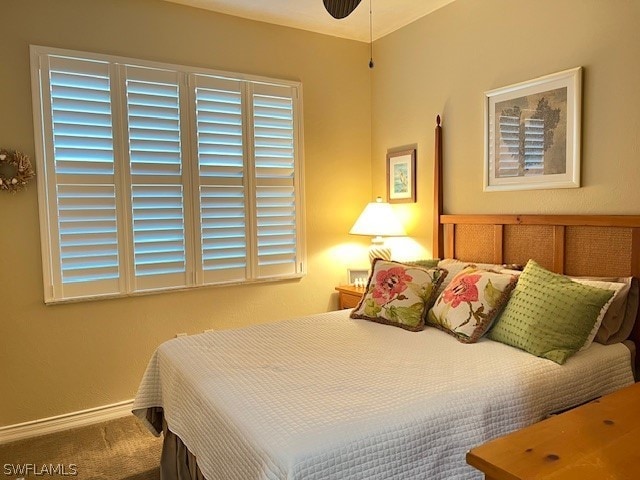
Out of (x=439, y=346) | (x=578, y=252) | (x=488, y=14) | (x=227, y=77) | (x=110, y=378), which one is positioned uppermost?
(x=488, y=14)

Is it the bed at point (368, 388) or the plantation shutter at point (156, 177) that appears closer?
the bed at point (368, 388)

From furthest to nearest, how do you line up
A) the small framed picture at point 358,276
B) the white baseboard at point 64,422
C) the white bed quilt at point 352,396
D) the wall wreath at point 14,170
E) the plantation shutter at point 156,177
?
the small framed picture at point 358,276
the plantation shutter at point 156,177
the white baseboard at point 64,422
the wall wreath at point 14,170
the white bed quilt at point 352,396

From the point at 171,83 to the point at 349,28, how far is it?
1428 millimetres

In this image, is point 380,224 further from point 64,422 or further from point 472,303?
point 64,422

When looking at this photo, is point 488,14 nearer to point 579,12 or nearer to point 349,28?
point 579,12

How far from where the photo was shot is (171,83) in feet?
9.91

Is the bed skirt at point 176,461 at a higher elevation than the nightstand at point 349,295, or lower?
lower

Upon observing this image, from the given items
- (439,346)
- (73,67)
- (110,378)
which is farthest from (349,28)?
(110,378)

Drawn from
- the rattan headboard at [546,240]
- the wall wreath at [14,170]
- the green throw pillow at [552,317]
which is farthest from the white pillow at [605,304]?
the wall wreath at [14,170]

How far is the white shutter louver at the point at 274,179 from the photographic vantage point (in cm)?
336

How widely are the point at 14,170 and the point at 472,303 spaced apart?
102 inches

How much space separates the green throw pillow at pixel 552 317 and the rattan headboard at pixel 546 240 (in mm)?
333
